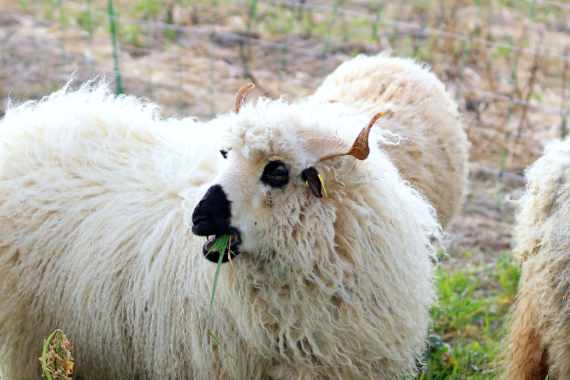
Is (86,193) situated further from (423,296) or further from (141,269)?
(423,296)

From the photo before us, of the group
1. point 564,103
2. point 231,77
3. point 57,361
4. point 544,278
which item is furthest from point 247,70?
point 57,361

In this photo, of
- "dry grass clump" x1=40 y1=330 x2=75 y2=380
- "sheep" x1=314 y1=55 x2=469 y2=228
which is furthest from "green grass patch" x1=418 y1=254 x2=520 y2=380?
"dry grass clump" x1=40 y1=330 x2=75 y2=380

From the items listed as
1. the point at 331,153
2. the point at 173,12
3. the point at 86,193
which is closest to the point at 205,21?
the point at 173,12

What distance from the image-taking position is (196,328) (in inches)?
154

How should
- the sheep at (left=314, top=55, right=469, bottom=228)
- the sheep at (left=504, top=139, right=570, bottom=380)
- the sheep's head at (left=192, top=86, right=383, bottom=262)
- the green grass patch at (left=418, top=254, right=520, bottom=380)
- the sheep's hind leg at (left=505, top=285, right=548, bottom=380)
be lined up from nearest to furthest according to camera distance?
the sheep's head at (left=192, top=86, right=383, bottom=262)
the sheep at (left=504, top=139, right=570, bottom=380)
the sheep's hind leg at (left=505, top=285, right=548, bottom=380)
the sheep at (left=314, top=55, right=469, bottom=228)
the green grass patch at (left=418, top=254, right=520, bottom=380)

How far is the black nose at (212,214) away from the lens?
349 centimetres

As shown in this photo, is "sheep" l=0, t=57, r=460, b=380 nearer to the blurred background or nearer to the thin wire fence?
the blurred background

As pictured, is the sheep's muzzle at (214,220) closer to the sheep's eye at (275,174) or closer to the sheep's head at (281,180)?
the sheep's head at (281,180)

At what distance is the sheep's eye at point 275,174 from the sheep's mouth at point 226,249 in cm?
26

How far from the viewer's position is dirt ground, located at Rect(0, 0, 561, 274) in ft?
24.8

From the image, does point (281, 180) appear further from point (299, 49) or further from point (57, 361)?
point (299, 49)

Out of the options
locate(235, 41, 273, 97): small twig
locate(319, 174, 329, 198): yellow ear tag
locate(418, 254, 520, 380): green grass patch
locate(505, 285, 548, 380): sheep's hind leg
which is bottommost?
locate(418, 254, 520, 380): green grass patch

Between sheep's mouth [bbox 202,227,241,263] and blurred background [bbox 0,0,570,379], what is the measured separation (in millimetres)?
2833

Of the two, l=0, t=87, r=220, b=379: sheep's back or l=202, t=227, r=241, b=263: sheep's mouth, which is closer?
l=202, t=227, r=241, b=263: sheep's mouth
